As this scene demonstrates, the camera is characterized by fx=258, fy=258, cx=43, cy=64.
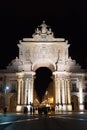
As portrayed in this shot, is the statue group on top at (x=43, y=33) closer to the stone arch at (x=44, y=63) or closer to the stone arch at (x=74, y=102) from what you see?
the stone arch at (x=44, y=63)

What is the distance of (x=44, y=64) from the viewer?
7225 cm

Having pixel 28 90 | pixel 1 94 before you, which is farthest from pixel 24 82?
pixel 1 94

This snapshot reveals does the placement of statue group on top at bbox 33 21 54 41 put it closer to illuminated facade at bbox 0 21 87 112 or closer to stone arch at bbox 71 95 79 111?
illuminated facade at bbox 0 21 87 112

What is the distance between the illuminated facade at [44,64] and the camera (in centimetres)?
6856

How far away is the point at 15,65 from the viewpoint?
2825 inches

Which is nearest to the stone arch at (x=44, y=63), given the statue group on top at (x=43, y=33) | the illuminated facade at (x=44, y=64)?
the illuminated facade at (x=44, y=64)

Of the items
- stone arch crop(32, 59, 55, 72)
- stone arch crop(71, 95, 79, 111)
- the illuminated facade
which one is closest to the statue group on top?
the illuminated facade

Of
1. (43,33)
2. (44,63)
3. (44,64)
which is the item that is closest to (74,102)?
(44,64)

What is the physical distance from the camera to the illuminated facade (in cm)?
6856

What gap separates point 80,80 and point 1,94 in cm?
2212

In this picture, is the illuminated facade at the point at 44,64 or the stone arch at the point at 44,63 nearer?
the illuminated facade at the point at 44,64

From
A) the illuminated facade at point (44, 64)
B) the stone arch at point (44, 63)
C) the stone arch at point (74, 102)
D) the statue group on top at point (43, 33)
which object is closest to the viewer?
the illuminated facade at point (44, 64)

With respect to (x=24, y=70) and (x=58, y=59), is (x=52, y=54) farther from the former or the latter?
(x=24, y=70)

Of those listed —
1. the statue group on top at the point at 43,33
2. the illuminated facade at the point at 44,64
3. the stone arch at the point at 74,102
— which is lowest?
the stone arch at the point at 74,102
